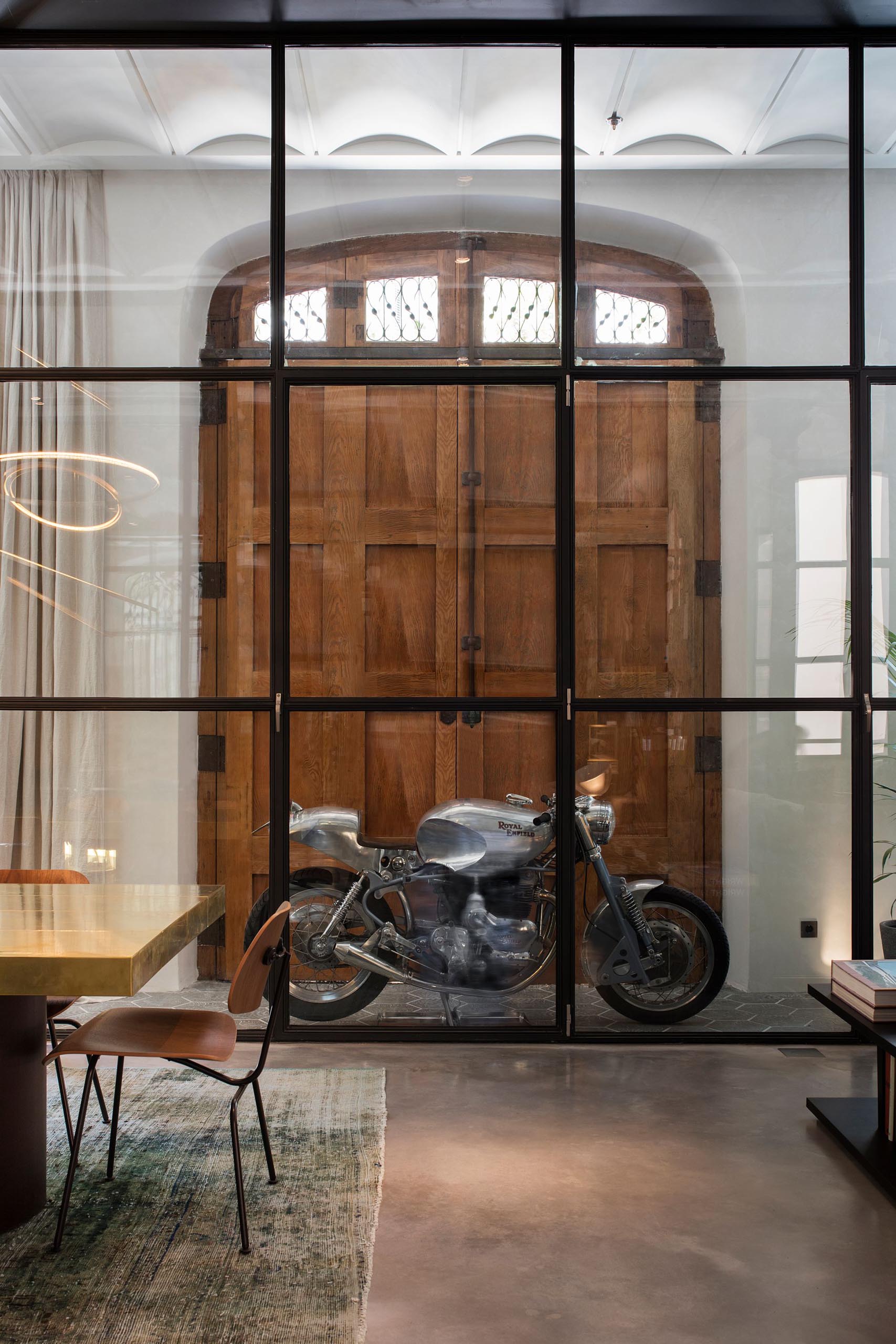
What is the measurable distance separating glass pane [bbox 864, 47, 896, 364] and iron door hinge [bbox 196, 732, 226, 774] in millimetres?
3048

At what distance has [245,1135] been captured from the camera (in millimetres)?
2932

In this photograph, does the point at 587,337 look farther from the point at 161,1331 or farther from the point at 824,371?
the point at 161,1331

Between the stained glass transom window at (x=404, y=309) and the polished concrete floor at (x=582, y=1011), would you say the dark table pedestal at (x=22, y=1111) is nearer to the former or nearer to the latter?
the polished concrete floor at (x=582, y=1011)

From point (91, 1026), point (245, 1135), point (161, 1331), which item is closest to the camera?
point (161, 1331)

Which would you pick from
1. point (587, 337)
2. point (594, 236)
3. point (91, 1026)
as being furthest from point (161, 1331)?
point (594, 236)

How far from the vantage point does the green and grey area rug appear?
2.07 meters

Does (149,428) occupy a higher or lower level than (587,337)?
lower

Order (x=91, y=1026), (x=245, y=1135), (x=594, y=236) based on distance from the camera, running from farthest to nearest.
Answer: (x=594, y=236)
(x=245, y=1135)
(x=91, y=1026)

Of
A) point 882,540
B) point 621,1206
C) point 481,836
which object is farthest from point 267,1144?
point 882,540

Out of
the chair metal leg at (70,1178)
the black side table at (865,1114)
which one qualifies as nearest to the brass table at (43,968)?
the chair metal leg at (70,1178)

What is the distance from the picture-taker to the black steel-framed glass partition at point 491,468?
3842mm

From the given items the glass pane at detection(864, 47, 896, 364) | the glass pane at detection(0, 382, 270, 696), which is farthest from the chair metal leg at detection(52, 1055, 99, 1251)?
the glass pane at detection(864, 47, 896, 364)

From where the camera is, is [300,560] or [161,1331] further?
[300,560]

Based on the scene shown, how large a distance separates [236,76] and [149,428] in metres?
1.46
